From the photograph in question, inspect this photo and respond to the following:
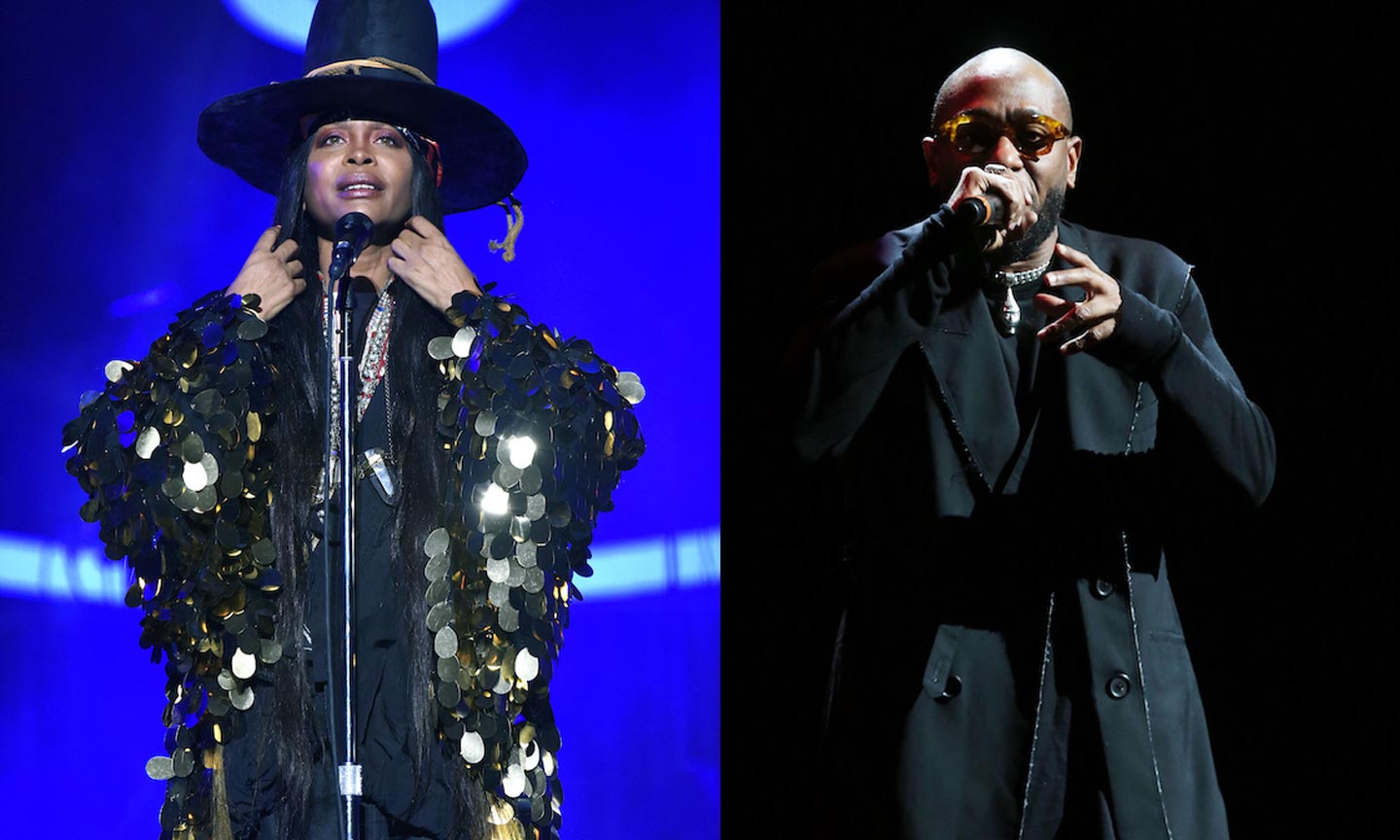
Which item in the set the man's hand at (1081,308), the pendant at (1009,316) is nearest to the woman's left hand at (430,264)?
the pendant at (1009,316)

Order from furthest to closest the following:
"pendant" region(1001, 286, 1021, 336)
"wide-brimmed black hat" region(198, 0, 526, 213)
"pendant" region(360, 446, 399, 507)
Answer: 1. "wide-brimmed black hat" region(198, 0, 526, 213)
2. "pendant" region(360, 446, 399, 507)
3. "pendant" region(1001, 286, 1021, 336)

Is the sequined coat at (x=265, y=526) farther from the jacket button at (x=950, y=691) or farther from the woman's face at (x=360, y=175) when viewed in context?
the jacket button at (x=950, y=691)

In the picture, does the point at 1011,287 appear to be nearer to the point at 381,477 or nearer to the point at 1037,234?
the point at 1037,234

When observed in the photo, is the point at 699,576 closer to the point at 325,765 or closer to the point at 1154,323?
the point at 325,765

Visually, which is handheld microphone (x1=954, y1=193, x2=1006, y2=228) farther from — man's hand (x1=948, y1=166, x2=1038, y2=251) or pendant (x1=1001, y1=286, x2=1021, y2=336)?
pendant (x1=1001, y1=286, x2=1021, y2=336)

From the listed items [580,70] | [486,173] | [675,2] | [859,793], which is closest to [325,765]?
[859,793]

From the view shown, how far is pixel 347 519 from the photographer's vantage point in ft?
6.97

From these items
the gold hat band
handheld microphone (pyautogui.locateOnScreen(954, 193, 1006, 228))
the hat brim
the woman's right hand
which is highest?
the gold hat band

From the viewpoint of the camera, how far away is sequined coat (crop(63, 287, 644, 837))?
2.34 meters

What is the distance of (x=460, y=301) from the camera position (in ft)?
8.16

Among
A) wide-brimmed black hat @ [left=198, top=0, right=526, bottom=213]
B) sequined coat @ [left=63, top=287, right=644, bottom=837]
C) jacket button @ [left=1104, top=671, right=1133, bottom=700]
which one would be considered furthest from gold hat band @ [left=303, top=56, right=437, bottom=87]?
jacket button @ [left=1104, top=671, right=1133, bottom=700]

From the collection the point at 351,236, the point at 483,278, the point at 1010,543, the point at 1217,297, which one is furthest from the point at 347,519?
the point at 1217,297

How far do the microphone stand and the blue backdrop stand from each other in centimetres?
59

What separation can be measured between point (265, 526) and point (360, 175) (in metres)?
0.63
